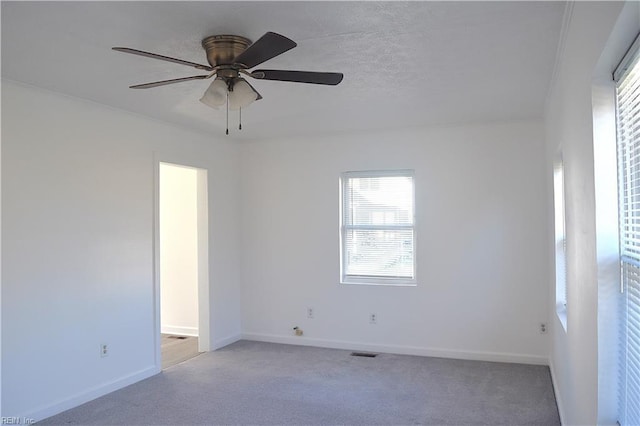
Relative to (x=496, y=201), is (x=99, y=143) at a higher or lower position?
higher

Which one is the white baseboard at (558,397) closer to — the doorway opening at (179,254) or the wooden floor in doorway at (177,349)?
the wooden floor in doorway at (177,349)

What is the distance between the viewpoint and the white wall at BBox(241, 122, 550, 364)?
16.2 feet

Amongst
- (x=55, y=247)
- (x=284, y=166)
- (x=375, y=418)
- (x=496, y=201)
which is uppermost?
(x=284, y=166)

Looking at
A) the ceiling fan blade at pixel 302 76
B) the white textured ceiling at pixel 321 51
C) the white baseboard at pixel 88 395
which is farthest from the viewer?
the white baseboard at pixel 88 395

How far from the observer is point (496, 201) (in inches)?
198

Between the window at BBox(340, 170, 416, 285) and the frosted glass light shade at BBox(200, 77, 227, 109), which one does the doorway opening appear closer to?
the window at BBox(340, 170, 416, 285)

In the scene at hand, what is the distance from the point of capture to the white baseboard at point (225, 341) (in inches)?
217

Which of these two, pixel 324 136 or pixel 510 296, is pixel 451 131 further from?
pixel 510 296

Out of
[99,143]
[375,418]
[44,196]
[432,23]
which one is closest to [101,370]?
[44,196]

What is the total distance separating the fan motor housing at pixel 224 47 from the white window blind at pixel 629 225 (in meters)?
1.80

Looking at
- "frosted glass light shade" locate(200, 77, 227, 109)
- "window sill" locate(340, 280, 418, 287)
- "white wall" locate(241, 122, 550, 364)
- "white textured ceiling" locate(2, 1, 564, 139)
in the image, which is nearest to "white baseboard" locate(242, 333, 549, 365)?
"white wall" locate(241, 122, 550, 364)

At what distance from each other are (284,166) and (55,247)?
2.78m

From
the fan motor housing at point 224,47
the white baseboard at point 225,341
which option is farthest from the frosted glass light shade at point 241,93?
the white baseboard at point 225,341

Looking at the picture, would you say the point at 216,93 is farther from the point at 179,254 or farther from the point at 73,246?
the point at 179,254
